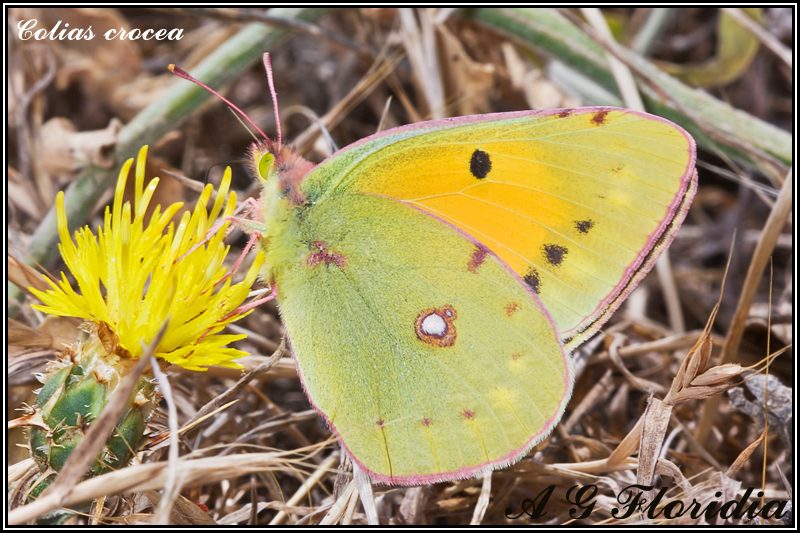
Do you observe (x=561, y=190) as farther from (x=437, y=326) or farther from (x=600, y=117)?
(x=437, y=326)

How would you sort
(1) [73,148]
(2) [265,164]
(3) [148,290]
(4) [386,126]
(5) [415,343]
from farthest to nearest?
(4) [386,126]
(1) [73,148]
(2) [265,164]
(5) [415,343]
(3) [148,290]

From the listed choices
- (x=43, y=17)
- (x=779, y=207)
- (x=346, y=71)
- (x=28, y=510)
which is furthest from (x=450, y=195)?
(x=43, y=17)

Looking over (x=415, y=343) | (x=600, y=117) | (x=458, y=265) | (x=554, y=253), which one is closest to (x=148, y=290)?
(x=415, y=343)

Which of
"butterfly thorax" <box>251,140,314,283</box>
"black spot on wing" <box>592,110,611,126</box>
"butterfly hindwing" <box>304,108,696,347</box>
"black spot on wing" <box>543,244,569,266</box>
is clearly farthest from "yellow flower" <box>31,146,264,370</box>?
"black spot on wing" <box>592,110,611,126</box>

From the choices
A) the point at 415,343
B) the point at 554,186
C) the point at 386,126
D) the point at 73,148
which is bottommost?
the point at 415,343

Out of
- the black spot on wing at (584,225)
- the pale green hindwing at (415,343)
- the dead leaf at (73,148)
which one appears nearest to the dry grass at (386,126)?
the dead leaf at (73,148)

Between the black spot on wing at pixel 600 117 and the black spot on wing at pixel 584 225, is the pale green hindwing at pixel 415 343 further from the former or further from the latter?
the black spot on wing at pixel 600 117
